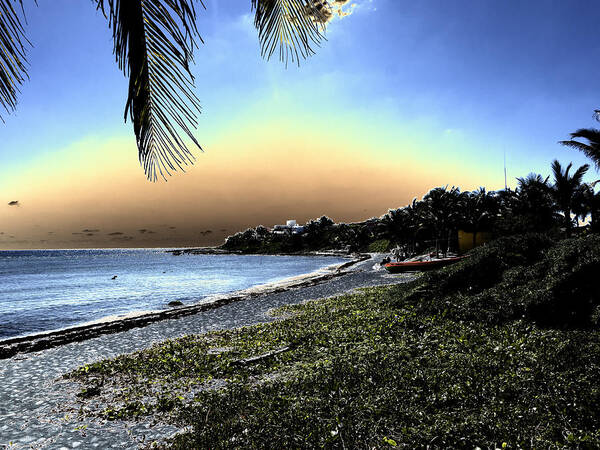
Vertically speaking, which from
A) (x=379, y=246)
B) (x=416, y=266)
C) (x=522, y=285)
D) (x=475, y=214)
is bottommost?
(x=416, y=266)

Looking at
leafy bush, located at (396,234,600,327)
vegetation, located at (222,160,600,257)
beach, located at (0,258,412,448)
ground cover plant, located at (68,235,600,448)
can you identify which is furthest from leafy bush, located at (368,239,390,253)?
ground cover plant, located at (68,235,600,448)

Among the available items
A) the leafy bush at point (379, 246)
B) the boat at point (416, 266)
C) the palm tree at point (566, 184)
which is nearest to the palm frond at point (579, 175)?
Result: the palm tree at point (566, 184)

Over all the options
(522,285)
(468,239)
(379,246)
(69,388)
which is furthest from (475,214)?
(379,246)

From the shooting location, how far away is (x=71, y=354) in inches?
565

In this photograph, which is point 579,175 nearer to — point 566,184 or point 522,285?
point 566,184

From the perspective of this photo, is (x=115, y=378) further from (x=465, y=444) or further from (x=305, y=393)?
(x=465, y=444)

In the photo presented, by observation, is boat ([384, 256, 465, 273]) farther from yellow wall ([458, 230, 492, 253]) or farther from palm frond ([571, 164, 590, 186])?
palm frond ([571, 164, 590, 186])

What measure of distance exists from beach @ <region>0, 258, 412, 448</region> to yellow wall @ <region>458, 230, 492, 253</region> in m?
39.7

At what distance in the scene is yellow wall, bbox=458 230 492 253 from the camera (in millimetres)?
48094

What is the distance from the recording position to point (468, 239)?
163 ft

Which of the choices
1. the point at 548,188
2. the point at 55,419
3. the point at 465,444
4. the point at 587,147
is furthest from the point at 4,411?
the point at 548,188

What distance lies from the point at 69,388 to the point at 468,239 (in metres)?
51.3

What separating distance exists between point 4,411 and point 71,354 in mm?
6101

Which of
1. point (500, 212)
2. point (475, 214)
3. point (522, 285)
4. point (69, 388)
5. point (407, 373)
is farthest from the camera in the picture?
point (500, 212)
